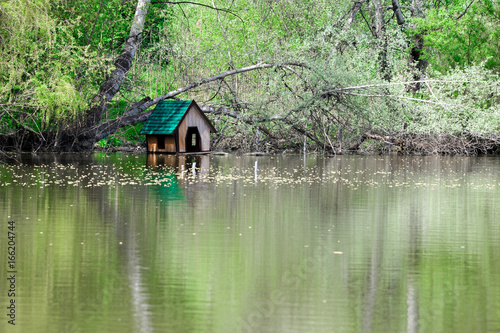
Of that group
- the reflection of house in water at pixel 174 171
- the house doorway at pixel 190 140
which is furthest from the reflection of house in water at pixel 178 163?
the house doorway at pixel 190 140

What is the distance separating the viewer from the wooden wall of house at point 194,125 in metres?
29.7

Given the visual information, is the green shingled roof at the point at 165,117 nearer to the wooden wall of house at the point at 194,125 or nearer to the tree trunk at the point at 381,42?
the wooden wall of house at the point at 194,125

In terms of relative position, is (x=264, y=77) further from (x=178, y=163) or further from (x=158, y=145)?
(x=178, y=163)

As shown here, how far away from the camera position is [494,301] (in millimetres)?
6184

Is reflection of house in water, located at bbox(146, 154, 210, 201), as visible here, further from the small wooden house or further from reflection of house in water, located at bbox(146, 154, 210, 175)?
the small wooden house

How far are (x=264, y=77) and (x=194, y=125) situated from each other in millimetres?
3460

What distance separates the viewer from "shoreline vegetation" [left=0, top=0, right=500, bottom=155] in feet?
79.9

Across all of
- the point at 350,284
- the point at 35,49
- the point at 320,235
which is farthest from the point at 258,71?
the point at 350,284

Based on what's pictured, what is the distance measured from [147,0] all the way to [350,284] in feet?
76.2

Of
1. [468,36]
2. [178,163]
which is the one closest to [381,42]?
[468,36]

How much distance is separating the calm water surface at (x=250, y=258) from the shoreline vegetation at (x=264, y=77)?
894cm

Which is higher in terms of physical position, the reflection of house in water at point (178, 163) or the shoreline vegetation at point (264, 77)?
the shoreline vegetation at point (264, 77)

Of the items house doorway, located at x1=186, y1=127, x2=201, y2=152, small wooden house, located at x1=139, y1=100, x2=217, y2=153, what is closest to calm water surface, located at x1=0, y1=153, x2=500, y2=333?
small wooden house, located at x1=139, y1=100, x2=217, y2=153

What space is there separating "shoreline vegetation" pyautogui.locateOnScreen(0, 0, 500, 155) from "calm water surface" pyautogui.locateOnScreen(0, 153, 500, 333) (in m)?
8.94
